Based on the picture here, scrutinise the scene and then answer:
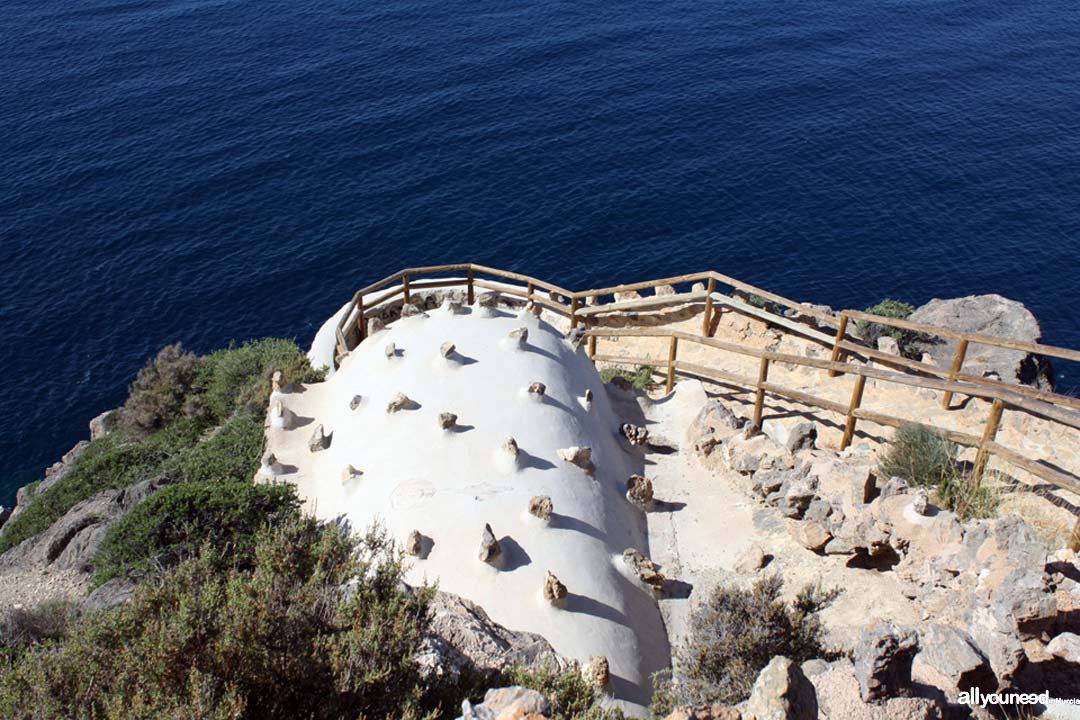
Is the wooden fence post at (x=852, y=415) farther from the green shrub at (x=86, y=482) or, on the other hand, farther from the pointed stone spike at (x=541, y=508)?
the green shrub at (x=86, y=482)

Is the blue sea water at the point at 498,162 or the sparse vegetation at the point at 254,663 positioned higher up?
the sparse vegetation at the point at 254,663

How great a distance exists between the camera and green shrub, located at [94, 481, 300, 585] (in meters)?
15.0

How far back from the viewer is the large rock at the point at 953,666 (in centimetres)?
934

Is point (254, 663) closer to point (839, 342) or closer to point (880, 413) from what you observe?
point (880, 413)

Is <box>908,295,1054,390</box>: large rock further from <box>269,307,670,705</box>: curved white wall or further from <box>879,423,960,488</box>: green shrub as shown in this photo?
<box>269,307,670,705</box>: curved white wall

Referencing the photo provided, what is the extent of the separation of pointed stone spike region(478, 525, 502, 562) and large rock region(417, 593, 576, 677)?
0.86 meters

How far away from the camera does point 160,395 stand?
32.4 meters

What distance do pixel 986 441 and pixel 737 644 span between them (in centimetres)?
618

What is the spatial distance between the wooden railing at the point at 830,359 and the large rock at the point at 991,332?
10.3 meters

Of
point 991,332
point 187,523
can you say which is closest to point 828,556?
point 187,523

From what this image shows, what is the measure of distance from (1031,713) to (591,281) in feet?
132

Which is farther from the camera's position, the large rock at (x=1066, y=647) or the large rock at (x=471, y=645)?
the large rock at (x=471, y=645)

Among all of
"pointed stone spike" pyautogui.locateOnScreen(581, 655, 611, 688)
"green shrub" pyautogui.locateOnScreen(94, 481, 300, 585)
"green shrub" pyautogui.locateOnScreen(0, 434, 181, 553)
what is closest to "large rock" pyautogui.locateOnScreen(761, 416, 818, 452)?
"pointed stone spike" pyautogui.locateOnScreen(581, 655, 611, 688)

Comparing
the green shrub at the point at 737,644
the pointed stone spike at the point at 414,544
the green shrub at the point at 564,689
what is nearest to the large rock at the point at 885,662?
the green shrub at the point at 737,644
